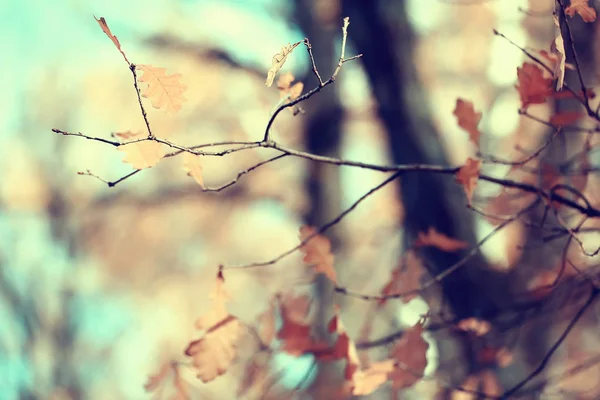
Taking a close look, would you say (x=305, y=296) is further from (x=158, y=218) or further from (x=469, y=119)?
(x=158, y=218)

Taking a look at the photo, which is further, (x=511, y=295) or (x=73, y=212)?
(x=73, y=212)

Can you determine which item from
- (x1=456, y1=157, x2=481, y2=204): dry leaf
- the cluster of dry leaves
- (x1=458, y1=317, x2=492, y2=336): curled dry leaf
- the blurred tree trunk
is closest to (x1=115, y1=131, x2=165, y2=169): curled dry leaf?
the cluster of dry leaves

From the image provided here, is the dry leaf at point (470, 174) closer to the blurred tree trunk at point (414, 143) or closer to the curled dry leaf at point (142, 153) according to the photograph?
the curled dry leaf at point (142, 153)

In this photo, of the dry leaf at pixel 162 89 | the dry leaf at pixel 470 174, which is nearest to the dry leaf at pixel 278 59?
the dry leaf at pixel 162 89

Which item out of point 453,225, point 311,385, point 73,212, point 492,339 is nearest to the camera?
point 492,339

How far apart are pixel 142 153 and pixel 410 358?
45 centimetres

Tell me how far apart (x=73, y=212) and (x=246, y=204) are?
1235 millimetres

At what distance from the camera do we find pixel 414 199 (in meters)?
1.18

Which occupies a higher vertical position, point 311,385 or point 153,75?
point 311,385

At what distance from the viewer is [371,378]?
2.28 feet

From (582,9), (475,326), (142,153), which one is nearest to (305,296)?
(475,326)

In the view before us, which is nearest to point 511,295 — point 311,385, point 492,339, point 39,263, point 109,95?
point 492,339

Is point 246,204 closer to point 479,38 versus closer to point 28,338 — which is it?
point 28,338

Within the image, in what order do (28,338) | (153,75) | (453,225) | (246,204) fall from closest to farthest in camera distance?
1. (153,75)
2. (453,225)
3. (28,338)
4. (246,204)
